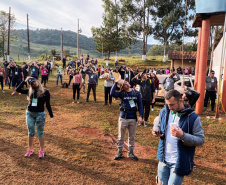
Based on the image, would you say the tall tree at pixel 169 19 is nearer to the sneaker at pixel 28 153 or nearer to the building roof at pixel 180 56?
the building roof at pixel 180 56

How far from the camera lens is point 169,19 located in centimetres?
3419

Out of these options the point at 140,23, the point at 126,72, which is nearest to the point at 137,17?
the point at 140,23

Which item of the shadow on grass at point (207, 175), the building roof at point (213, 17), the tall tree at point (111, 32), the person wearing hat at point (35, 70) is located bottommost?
the shadow on grass at point (207, 175)

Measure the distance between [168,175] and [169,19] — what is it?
36161 mm

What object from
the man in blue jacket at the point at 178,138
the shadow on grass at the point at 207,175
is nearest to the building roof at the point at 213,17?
the shadow on grass at the point at 207,175

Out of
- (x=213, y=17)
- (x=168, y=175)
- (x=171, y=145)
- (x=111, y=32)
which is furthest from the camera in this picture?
(x=111, y=32)

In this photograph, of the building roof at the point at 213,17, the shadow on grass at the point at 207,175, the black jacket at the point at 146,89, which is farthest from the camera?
the building roof at the point at 213,17

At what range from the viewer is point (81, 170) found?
434 cm

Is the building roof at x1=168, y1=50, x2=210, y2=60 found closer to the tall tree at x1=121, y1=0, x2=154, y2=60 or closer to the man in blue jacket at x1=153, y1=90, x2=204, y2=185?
the tall tree at x1=121, y1=0, x2=154, y2=60

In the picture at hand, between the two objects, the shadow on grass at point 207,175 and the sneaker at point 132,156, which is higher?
the sneaker at point 132,156

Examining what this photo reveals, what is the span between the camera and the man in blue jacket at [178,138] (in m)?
2.29

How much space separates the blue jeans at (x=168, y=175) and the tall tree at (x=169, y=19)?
35864mm

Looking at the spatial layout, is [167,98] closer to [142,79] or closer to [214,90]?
[142,79]

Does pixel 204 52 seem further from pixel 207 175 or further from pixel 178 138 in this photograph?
pixel 178 138
